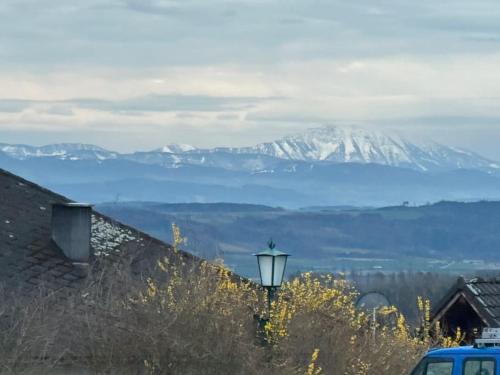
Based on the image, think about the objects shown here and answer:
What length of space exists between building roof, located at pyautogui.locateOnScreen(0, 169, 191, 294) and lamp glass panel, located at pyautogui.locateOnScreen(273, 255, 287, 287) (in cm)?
430

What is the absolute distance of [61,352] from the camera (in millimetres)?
22344

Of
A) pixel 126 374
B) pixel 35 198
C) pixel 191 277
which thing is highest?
pixel 35 198

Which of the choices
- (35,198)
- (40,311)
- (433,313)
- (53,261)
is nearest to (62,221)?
(53,261)

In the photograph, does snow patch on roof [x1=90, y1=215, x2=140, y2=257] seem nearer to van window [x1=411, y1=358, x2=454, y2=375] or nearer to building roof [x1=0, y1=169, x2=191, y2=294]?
building roof [x1=0, y1=169, x2=191, y2=294]

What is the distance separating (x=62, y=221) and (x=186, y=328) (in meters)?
7.44

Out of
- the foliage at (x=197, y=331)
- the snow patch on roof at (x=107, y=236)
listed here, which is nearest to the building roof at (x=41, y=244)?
the snow patch on roof at (x=107, y=236)

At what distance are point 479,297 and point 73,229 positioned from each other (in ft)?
29.8

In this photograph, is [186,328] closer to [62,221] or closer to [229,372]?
[229,372]

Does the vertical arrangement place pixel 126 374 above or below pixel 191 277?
below

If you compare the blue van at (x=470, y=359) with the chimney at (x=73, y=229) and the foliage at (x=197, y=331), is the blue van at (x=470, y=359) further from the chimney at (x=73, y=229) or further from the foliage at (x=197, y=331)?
the chimney at (x=73, y=229)

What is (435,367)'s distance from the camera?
18.4 meters

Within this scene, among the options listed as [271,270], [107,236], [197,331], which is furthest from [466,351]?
[107,236]

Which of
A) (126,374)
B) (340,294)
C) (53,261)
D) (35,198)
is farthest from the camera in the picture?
(35,198)

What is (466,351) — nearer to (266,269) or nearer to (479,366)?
(479,366)
